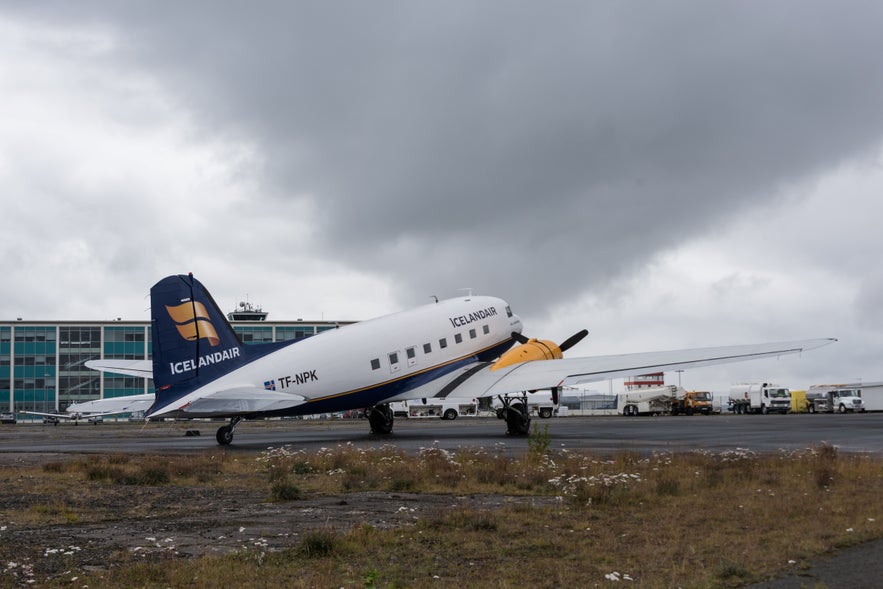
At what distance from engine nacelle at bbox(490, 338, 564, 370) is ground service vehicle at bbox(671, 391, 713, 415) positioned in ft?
197

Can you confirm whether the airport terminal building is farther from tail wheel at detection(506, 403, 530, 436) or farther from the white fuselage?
tail wheel at detection(506, 403, 530, 436)

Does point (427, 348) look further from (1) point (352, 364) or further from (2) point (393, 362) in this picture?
(1) point (352, 364)

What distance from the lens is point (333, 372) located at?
109 ft

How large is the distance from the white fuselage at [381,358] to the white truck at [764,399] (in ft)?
208

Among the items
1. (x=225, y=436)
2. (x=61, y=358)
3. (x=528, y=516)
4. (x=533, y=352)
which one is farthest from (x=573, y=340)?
(x=61, y=358)

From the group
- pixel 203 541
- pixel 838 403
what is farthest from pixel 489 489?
pixel 838 403

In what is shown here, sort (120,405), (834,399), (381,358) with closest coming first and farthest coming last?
1. (381,358)
2. (120,405)
3. (834,399)

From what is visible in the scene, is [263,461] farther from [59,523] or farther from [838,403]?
[838,403]

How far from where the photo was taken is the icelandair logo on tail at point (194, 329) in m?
30.9

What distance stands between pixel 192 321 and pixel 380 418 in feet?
37.0

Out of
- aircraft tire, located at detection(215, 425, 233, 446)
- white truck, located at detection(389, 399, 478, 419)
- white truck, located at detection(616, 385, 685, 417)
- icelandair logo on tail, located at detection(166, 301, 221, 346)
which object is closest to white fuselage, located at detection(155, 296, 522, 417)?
icelandair logo on tail, located at detection(166, 301, 221, 346)

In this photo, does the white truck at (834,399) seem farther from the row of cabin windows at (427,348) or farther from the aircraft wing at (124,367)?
the aircraft wing at (124,367)

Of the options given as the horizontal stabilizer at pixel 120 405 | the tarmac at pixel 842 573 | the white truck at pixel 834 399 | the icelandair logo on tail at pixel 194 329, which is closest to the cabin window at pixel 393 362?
the icelandair logo on tail at pixel 194 329

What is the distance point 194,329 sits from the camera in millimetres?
31172
